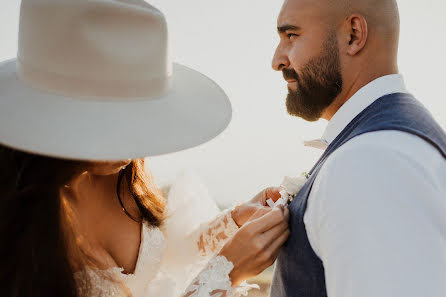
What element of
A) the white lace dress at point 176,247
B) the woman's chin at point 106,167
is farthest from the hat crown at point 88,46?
the white lace dress at point 176,247

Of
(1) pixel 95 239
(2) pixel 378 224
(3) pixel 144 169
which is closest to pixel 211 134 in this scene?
(2) pixel 378 224

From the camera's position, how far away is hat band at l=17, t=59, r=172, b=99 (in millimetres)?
1176

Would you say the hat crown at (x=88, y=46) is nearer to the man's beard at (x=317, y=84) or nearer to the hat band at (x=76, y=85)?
the hat band at (x=76, y=85)

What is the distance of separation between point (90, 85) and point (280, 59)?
1.13 m

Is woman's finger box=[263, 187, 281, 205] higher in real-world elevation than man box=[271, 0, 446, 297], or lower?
lower

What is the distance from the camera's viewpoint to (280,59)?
2.05 metres

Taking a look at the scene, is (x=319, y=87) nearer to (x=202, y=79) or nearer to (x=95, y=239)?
(x=202, y=79)

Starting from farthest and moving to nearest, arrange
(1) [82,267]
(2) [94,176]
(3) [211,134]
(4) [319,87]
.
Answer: (2) [94,176] → (4) [319,87] → (1) [82,267] → (3) [211,134]

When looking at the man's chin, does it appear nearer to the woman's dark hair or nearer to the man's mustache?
the man's mustache

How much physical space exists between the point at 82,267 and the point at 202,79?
902 mm

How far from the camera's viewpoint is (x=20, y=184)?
1.41 meters

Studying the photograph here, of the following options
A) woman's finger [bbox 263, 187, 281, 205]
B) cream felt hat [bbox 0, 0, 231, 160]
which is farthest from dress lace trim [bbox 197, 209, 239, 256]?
cream felt hat [bbox 0, 0, 231, 160]

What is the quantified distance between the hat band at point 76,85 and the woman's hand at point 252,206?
1.15 metres

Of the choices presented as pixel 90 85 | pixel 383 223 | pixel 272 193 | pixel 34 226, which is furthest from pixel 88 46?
pixel 272 193
